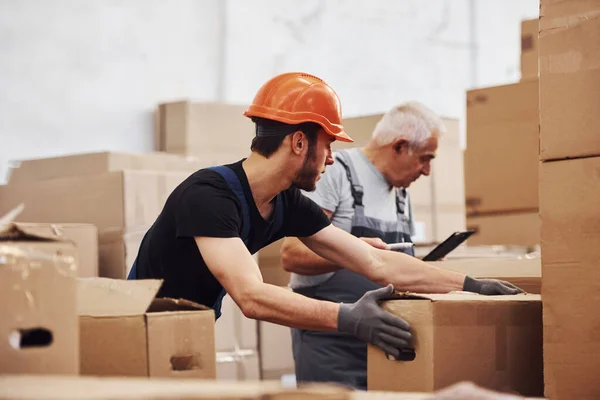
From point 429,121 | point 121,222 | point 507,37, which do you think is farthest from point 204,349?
point 507,37

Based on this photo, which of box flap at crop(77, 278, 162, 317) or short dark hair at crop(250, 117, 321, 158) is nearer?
box flap at crop(77, 278, 162, 317)

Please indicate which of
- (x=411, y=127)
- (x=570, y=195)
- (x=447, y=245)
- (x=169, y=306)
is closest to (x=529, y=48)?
(x=411, y=127)

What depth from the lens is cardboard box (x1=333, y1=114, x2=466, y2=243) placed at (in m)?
3.50

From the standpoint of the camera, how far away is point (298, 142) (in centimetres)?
193

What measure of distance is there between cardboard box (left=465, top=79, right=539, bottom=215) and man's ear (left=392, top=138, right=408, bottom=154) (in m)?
0.72

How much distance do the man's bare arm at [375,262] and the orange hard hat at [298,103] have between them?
0.31 metres

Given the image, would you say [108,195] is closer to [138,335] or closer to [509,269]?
[509,269]

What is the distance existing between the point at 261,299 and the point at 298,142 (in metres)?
0.45

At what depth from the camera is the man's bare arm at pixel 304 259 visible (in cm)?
235

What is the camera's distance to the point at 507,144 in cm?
322

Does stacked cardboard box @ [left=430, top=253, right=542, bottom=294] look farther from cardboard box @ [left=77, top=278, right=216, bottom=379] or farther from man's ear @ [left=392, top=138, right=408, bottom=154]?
cardboard box @ [left=77, top=278, right=216, bottom=379]

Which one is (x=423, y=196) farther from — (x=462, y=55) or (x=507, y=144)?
(x=462, y=55)

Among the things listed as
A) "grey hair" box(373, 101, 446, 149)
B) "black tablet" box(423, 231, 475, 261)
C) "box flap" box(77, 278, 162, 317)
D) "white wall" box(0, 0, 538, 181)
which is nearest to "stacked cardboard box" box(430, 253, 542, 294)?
"black tablet" box(423, 231, 475, 261)

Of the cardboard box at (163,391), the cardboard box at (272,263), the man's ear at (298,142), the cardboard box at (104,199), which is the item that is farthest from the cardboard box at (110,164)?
the cardboard box at (163,391)
